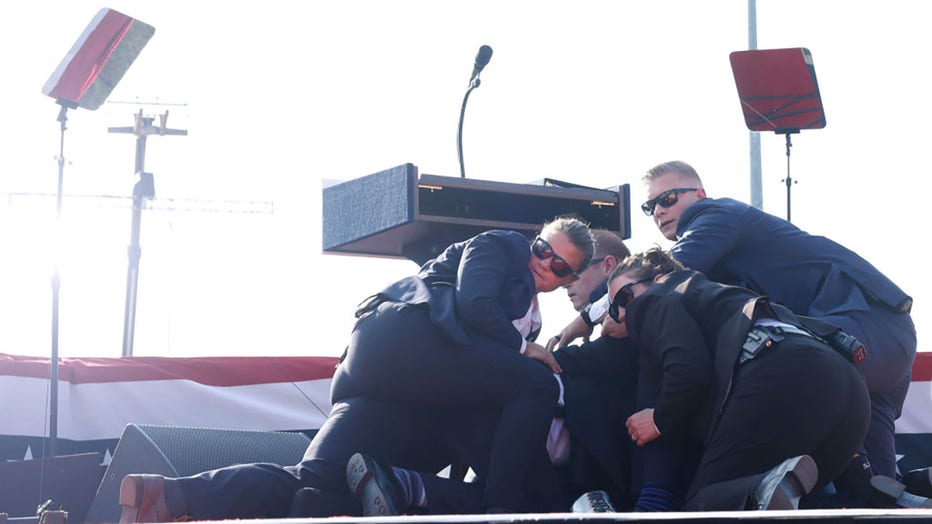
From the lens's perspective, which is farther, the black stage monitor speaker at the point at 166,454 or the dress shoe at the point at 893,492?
the black stage monitor speaker at the point at 166,454

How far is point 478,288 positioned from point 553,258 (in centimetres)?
36

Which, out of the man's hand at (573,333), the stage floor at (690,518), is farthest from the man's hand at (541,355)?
the stage floor at (690,518)

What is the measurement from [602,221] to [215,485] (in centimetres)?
208

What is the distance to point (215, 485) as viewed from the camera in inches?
107

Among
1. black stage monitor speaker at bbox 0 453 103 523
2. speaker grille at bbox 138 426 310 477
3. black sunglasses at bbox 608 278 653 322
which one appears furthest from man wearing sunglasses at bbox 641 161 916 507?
black stage monitor speaker at bbox 0 453 103 523

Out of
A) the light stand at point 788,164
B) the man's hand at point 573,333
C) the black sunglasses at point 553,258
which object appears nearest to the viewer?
the black sunglasses at point 553,258

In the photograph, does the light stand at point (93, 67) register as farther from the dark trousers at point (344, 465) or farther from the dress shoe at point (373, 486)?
the dress shoe at point (373, 486)

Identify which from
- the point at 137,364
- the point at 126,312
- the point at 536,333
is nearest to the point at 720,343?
the point at 536,333

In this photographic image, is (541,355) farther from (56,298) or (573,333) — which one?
(56,298)

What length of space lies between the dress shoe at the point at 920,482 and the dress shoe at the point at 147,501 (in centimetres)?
188

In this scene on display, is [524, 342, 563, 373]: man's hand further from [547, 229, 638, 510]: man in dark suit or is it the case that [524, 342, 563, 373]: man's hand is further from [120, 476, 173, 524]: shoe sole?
[120, 476, 173, 524]: shoe sole

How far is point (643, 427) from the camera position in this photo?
2.94m

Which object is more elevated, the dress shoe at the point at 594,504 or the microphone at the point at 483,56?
the microphone at the point at 483,56

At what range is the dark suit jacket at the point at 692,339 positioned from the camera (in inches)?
111
